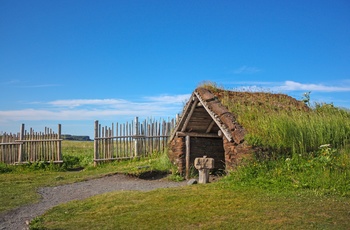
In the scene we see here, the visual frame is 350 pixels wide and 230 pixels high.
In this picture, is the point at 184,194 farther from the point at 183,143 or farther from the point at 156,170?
the point at 156,170

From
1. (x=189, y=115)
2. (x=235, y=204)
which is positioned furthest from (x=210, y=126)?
(x=235, y=204)

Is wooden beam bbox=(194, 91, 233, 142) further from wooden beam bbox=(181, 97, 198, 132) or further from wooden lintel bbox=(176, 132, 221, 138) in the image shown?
wooden lintel bbox=(176, 132, 221, 138)

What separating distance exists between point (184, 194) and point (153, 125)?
1156cm

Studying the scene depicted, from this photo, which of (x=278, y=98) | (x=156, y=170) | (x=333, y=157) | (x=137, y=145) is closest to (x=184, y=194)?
(x=333, y=157)

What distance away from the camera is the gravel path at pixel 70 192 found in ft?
31.7

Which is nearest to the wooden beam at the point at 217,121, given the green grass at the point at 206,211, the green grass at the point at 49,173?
the green grass at the point at 206,211

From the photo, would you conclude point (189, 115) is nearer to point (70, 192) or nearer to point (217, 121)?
point (217, 121)

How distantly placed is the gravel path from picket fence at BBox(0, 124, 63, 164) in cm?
591

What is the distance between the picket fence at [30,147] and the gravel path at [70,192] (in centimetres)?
591

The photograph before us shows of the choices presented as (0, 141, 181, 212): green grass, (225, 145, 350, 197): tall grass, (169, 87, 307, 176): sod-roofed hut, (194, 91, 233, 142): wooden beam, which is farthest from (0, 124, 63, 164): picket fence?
(225, 145, 350, 197): tall grass

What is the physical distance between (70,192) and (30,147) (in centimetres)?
876

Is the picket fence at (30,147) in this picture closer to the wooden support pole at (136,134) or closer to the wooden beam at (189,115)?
the wooden support pole at (136,134)

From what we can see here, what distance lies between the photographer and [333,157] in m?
11.6

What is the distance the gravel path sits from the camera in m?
9.67
